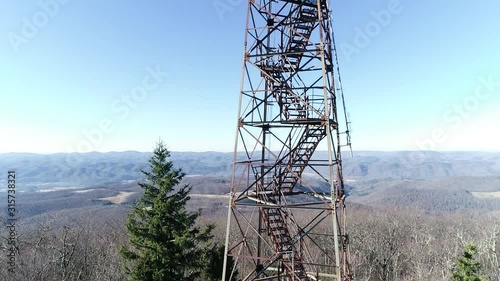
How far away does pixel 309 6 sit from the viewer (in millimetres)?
13477

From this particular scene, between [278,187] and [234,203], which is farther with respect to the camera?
[278,187]

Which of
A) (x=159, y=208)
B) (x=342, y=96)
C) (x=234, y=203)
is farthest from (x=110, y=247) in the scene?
(x=342, y=96)

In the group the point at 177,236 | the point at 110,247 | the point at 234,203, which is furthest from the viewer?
the point at 110,247

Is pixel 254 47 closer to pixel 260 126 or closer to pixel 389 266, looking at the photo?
pixel 260 126

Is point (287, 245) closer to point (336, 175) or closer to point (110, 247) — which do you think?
point (336, 175)

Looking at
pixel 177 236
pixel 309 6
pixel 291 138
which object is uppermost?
pixel 309 6

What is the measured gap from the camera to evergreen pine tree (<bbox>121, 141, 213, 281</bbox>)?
16719 mm

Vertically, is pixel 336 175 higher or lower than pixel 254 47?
lower

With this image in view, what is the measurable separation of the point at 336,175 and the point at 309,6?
22.3 feet

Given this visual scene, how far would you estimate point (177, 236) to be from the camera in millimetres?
16562

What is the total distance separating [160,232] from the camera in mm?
17172

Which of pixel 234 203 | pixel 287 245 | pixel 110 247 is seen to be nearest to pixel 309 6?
pixel 234 203

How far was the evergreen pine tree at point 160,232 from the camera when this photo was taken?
54.9 feet

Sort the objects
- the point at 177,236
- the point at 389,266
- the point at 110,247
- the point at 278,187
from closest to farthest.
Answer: the point at 278,187
the point at 177,236
the point at 110,247
the point at 389,266
